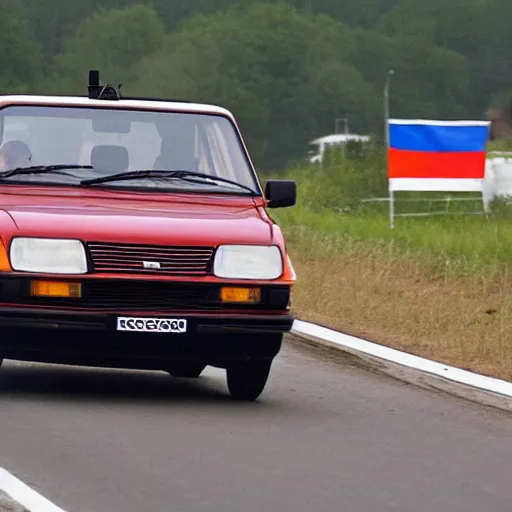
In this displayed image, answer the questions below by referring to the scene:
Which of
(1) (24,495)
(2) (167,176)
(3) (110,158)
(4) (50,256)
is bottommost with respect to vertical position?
(1) (24,495)

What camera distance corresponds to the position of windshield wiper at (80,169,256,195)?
9.62 m

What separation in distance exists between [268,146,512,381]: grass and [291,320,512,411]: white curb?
0.69 feet

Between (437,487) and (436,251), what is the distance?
12917 millimetres

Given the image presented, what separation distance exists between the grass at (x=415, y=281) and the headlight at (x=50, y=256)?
127 inches

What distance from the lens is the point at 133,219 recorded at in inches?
353

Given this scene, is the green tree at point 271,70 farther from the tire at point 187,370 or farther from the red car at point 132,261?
the red car at point 132,261

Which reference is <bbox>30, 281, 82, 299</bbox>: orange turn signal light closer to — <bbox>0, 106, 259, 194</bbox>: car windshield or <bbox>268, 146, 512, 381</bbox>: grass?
<bbox>0, 106, 259, 194</bbox>: car windshield

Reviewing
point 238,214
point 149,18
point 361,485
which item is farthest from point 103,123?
point 149,18

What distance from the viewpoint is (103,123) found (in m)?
10.1

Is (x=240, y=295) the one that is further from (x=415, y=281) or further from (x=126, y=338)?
(x=415, y=281)

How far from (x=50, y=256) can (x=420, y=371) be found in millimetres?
3089

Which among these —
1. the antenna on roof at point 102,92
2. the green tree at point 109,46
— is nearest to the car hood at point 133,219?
the antenna on roof at point 102,92

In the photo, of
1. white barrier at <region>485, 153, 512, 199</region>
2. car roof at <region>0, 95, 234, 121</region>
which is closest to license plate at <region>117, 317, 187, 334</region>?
car roof at <region>0, 95, 234, 121</region>

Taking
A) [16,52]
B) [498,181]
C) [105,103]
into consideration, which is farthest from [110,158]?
[16,52]
